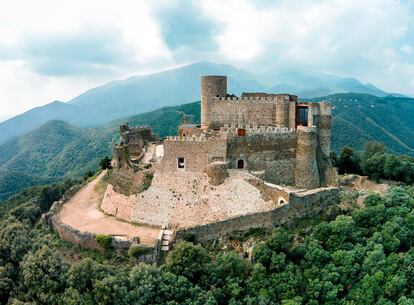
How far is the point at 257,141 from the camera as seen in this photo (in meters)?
33.1

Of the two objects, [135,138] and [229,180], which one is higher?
[135,138]

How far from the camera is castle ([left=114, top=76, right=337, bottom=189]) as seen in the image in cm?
3225

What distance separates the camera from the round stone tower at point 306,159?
3412 centimetres

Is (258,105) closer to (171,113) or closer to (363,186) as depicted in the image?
(363,186)

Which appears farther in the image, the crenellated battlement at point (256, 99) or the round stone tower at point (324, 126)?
the crenellated battlement at point (256, 99)

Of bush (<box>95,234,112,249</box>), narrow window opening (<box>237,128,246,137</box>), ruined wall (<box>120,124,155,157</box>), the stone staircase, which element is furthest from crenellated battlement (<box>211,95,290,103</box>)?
bush (<box>95,234,112,249</box>)

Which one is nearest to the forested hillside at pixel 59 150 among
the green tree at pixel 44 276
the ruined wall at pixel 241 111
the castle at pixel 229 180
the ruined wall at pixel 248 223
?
the ruined wall at pixel 241 111

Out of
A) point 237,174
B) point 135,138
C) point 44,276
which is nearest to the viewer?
point 44,276

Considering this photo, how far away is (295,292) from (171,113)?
88912 millimetres

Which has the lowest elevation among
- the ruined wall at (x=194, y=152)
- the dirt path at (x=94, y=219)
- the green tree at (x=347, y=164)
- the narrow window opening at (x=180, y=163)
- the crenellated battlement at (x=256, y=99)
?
the dirt path at (x=94, y=219)

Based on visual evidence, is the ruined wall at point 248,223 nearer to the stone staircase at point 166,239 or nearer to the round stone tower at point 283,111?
the stone staircase at point 166,239

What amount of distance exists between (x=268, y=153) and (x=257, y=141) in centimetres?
133

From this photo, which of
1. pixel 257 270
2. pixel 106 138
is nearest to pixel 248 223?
pixel 257 270

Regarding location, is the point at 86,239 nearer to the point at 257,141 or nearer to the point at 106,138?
the point at 257,141
